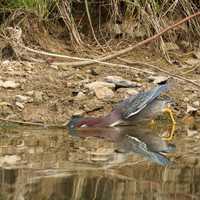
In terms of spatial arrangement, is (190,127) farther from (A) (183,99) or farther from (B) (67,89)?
(B) (67,89)

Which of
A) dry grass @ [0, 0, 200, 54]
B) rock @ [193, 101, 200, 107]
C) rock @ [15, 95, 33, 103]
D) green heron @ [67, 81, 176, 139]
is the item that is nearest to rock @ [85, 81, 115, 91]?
green heron @ [67, 81, 176, 139]

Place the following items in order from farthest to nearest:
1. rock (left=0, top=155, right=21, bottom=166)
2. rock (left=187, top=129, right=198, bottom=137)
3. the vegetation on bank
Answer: the vegetation on bank < rock (left=187, top=129, right=198, bottom=137) < rock (left=0, top=155, right=21, bottom=166)

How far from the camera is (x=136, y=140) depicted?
22.1 ft

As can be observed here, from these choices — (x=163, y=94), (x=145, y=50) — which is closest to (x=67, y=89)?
(x=163, y=94)

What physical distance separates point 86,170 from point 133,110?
5.84ft

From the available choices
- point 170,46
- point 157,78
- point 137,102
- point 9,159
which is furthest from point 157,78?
point 9,159

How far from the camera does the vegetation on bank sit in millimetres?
8500

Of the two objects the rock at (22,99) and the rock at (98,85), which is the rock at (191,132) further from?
the rock at (22,99)

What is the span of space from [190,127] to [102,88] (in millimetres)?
937

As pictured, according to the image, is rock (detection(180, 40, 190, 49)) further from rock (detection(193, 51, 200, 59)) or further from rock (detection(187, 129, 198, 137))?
rock (detection(187, 129, 198, 137))

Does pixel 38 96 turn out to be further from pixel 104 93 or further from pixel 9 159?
pixel 9 159

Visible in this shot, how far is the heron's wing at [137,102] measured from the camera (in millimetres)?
7219

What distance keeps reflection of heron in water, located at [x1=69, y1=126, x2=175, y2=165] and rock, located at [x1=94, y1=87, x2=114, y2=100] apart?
36 cm

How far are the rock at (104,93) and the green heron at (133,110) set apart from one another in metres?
0.24
